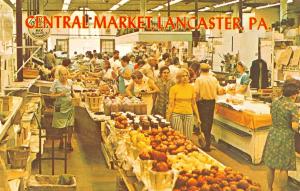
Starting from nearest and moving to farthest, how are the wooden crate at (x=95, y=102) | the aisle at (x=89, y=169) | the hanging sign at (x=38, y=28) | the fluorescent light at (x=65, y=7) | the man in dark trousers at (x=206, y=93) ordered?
the aisle at (x=89, y=169)
the man in dark trousers at (x=206, y=93)
the wooden crate at (x=95, y=102)
the hanging sign at (x=38, y=28)
the fluorescent light at (x=65, y=7)

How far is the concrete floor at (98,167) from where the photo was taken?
800 cm

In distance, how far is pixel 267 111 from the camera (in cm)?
898

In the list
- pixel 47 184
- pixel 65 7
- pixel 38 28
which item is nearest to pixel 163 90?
pixel 47 184

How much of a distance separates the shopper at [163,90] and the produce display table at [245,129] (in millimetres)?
1179

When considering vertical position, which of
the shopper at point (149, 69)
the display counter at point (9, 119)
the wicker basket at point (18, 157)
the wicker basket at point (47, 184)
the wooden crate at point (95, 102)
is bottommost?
the wicker basket at point (47, 184)

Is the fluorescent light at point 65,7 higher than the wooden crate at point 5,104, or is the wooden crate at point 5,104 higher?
the fluorescent light at point 65,7

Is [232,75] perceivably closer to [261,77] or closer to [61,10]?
[261,77]

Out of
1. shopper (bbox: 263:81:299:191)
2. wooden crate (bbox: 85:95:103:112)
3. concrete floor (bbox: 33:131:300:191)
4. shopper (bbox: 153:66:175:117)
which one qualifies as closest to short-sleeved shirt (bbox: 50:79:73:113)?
wooden crate (bbox: 85:95:103:112)

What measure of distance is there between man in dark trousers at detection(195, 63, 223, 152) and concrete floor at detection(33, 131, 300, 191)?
2.38 feet

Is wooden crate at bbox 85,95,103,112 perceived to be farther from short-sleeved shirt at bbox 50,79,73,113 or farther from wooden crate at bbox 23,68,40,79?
wooden crate at bbox 23,68,40,79

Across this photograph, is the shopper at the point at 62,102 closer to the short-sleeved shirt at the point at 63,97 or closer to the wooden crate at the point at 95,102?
the short-sleeved shirt at the point at 63,97

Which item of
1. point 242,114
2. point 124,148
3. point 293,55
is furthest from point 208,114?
point 124,148

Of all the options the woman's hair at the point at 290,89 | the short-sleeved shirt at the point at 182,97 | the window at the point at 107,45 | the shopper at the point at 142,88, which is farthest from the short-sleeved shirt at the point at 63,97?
the window at the point at 107,45

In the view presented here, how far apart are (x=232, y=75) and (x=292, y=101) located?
340 inches
